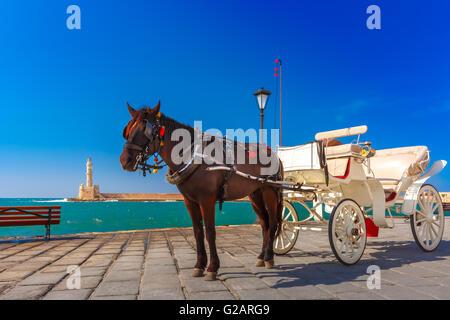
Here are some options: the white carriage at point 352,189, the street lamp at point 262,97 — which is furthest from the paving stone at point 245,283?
the street lamp at point 262,97

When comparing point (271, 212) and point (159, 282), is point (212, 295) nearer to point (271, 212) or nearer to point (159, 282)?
point (159, 282)

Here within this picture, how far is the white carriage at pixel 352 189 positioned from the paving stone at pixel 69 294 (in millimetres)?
3065

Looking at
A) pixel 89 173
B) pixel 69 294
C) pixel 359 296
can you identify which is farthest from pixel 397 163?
pixel 89 173

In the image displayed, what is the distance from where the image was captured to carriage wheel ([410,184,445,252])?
5.45 metres

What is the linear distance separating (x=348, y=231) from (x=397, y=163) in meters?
2.65

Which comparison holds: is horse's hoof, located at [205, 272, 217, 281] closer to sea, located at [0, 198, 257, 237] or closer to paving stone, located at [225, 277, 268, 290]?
paving stone, located at [225, 277, 268, 290]

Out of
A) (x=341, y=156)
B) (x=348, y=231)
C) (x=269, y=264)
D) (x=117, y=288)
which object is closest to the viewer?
(x=117, y=288)

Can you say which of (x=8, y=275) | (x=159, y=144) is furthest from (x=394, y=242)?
(x=8, y=275)

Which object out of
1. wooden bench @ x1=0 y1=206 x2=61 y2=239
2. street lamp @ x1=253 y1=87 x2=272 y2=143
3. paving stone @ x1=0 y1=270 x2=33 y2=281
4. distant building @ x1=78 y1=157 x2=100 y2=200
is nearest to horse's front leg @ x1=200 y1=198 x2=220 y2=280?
paving stone @ x1=0 y1=270 x2=33 y2=281

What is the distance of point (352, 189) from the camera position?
5.38m

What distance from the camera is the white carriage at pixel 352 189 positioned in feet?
15.0

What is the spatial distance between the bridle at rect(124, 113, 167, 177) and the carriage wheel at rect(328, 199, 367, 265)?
99.9 inches
